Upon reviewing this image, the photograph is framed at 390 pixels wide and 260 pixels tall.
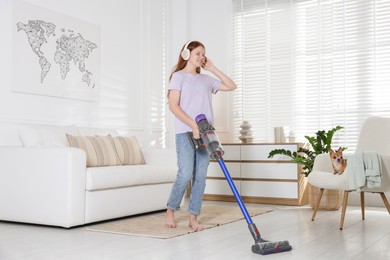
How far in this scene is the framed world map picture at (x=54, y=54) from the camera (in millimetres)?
4344

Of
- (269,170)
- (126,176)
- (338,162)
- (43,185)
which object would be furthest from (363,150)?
(43,185)

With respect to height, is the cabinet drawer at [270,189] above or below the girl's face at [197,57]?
below

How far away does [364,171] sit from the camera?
140 inches

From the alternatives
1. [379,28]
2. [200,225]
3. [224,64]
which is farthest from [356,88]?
[200,225]

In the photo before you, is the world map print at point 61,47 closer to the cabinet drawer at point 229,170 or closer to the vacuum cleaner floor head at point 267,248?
the cabinet drawer at point 229,170

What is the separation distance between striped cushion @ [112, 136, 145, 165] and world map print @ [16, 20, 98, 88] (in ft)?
2.87

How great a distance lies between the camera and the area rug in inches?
130

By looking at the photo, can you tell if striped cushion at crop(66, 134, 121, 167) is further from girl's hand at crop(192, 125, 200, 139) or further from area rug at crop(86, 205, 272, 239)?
girl's hand at crop(192, 125, 200, 139)

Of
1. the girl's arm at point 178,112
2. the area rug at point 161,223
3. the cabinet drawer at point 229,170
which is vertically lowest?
the area rug at point 161,223

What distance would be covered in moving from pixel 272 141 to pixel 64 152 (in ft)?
10.1

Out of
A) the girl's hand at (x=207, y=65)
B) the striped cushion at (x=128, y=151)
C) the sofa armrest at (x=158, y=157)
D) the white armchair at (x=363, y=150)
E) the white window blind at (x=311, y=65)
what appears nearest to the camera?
the girl's hand at (x=207, y=65)

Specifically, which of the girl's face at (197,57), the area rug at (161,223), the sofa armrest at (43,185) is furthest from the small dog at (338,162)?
the sofa armrest at (43,185)

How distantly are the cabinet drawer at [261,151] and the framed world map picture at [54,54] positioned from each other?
1.73 m

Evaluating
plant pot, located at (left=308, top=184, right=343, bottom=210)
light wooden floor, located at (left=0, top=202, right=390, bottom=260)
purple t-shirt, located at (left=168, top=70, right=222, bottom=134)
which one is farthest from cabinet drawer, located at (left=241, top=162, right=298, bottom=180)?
purple t-shirt, located at (left=168, top=70, right=222, bottom=134)
